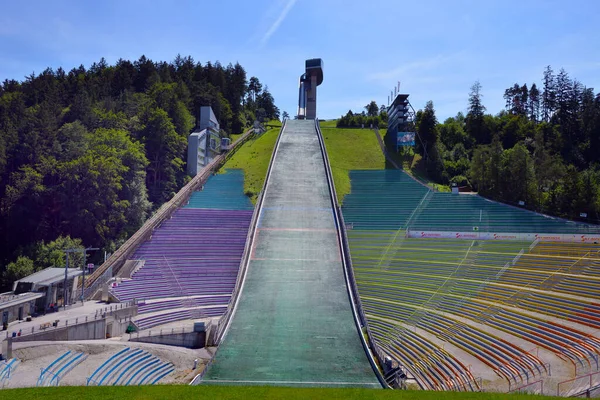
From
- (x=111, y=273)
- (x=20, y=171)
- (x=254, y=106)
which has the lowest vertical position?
(x=111, y=273)

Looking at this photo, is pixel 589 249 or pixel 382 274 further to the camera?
pixel 382 274

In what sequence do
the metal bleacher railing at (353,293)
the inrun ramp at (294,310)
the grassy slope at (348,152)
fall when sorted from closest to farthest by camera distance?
the inrun ramp at (294,310), the metal bleacher railing at (353,293), the grassy slope at (348,152)

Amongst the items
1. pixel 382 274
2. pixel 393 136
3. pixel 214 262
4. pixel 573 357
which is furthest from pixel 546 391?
pixel 393 136

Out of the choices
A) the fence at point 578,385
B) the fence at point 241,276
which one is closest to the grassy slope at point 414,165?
the fence at point 241,276

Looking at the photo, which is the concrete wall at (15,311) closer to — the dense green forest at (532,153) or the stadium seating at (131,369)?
the stadium seating at (131,369)

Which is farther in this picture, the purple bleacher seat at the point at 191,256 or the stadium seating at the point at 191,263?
the purple bleacher seat at the point at 191,256

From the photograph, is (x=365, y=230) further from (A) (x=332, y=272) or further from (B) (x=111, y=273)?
(B) (x=111, y=273)

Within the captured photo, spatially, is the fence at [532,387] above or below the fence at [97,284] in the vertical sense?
below

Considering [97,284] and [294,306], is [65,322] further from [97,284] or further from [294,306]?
[294,306]
